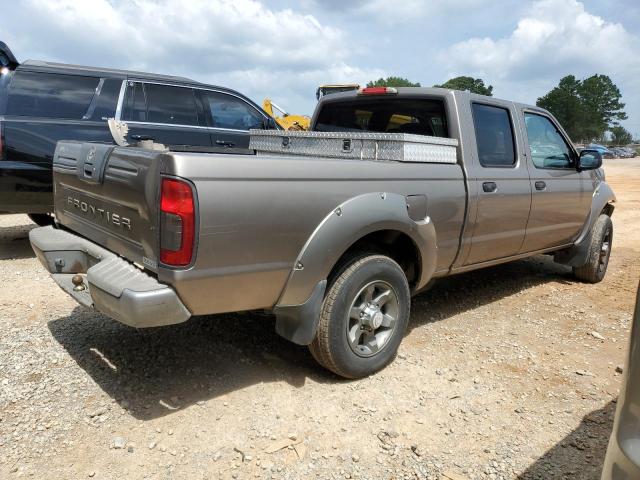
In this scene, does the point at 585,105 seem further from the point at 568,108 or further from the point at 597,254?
the point at 597,254

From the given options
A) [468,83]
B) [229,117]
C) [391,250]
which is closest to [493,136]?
[391,250]

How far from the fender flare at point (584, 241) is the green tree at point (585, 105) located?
3711 inches

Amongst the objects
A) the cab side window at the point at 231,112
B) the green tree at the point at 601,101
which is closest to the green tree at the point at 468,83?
the green tree at the point at 601,101

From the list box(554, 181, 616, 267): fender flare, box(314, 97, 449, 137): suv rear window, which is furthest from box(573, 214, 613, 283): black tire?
box(314, 97, 449, 137): suv rear window

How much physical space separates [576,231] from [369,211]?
10.3ft

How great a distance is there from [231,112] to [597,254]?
4758 mm

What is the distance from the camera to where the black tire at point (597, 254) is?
211 inches

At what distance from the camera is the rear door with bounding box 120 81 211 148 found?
19.8ft

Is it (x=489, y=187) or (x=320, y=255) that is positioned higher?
(x=489, y=187)

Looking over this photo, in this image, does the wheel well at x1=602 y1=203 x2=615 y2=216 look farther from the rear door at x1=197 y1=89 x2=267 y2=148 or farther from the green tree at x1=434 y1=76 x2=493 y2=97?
the green tree at x1=434 y1=76 x2=493 y2=97

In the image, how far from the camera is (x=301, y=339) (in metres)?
2.79

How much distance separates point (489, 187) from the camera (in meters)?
3.83

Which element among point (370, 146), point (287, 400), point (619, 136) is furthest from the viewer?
point (619, 136)

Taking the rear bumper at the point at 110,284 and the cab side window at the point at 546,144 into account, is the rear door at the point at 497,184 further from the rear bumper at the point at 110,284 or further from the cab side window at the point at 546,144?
the rear bumper at the point at 110,284
